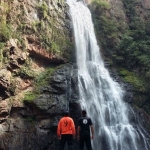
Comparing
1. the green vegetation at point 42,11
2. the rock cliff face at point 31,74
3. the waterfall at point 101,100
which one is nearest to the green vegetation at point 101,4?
the waterfall at point 101,100

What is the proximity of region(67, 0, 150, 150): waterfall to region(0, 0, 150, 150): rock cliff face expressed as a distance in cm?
90

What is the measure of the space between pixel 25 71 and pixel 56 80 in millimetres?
1660

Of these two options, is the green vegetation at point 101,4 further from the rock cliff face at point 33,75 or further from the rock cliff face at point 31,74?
the rock cliff face at point 31,74

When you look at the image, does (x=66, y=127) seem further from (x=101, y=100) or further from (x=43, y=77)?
(x=101, y=100)

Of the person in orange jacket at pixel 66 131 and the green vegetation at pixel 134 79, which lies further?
the green vegetation at pixel 134 79

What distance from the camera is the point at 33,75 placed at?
13.2 m

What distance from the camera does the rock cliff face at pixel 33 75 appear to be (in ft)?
36.5

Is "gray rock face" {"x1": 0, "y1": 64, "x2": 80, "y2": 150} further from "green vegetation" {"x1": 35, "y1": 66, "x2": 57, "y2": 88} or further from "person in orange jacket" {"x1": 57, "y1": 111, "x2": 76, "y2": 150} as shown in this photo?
"person in orange jacket" {"x1": 57, "y1": 111, "x2": 76, "y2": 150}

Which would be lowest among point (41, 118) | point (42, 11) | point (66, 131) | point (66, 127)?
point (66, 131)

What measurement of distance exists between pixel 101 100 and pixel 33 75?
161 inches

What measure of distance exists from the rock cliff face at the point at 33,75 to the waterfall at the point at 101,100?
90 centimetres

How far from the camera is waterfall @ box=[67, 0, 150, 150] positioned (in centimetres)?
1251

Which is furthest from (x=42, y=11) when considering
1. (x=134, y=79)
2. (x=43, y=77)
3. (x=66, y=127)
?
(x=66, y=127)

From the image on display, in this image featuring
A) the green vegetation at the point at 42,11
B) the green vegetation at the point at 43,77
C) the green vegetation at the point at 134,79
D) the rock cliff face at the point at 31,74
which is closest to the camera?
the rock cliff face at the point at 31,74
